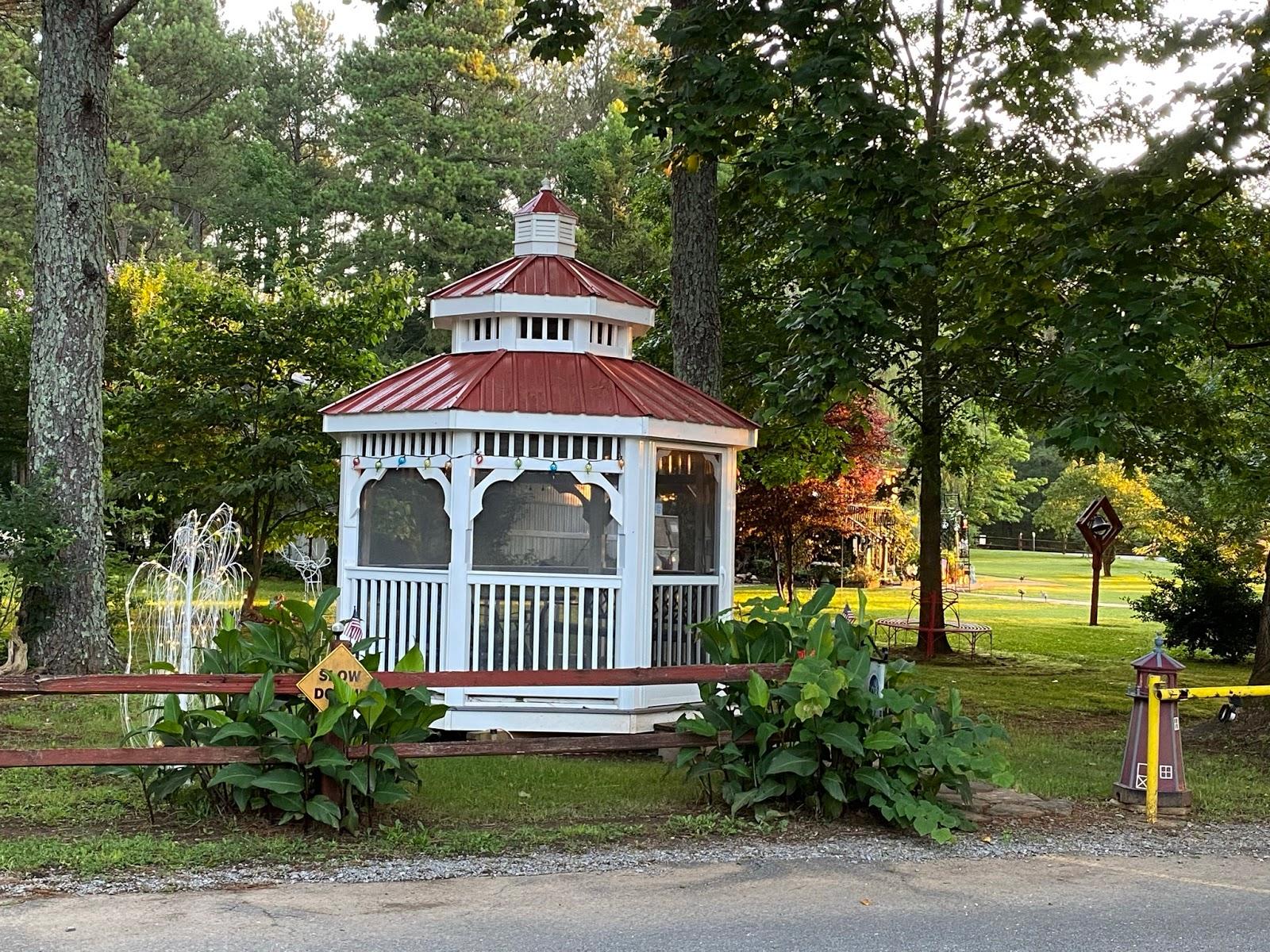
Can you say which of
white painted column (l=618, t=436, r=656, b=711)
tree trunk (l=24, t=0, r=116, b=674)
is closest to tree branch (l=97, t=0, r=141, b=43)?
tree trunk (l=24, t=0, r=116, b=674)

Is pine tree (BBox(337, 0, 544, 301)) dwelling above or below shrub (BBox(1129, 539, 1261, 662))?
above

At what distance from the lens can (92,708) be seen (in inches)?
471

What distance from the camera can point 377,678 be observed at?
22.7 feet

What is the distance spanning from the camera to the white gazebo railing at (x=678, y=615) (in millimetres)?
10297

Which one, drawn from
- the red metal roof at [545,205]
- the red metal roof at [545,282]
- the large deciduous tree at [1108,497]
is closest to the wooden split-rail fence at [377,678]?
the red metal roof at [545,282]

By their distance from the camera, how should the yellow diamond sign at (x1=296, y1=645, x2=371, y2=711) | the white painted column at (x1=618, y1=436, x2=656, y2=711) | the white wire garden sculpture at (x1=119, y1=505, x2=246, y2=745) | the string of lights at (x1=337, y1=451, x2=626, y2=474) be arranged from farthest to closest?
the white painted column at (x1=618, y1=436, x2=656, y2=711), the string of lights at (x1=337, y1=451, x2=626, y2=474), the white wire garden sculpture at (x1=119, y1=505, x2=246, y2=745), the yellow diamond sign at (x1=296, y1=645, x2=371, y2=711)

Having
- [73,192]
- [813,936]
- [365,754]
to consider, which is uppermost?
[73,192]

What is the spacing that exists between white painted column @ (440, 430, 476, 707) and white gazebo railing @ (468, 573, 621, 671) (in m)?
0.07

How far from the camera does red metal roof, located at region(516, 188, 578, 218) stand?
11.6 metres

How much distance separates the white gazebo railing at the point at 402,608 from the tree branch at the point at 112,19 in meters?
6.69

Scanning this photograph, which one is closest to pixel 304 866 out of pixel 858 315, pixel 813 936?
pixel 813 936

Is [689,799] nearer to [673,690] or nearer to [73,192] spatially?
[673,690]

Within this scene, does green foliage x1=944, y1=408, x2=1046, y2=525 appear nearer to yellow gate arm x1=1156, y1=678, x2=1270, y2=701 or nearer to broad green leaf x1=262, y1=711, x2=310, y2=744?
yellow gate arm x1=1156, y1=678, x2=1270, y2=701

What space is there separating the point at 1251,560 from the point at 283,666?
17.2m
